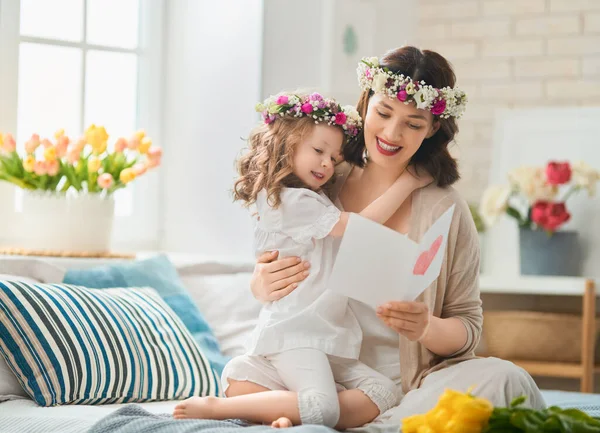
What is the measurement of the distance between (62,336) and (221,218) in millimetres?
1390

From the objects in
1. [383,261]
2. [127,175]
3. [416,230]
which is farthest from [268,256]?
[127,175]

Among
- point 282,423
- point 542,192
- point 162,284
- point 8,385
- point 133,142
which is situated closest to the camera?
point 282,423

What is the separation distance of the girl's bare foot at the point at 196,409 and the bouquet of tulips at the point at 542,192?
93.5 inches

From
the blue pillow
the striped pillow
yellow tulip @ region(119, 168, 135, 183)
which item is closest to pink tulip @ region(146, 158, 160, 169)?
yellow tulip @ region(119, 168, 135, 183)

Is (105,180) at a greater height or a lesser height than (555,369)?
greater

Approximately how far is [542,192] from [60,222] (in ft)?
6.82

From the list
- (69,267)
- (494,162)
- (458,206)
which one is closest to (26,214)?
(69,267)

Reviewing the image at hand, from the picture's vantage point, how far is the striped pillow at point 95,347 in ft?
6.74

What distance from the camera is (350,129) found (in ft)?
6.62

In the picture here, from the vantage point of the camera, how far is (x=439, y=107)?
1.88 meters

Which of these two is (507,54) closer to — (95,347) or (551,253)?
(551,253)

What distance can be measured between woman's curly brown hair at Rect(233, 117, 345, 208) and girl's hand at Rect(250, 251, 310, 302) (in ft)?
0.43

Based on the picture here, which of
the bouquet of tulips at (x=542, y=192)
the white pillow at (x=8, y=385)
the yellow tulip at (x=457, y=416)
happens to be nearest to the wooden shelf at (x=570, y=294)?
the bouquet of tulips at (x=542, y=192)

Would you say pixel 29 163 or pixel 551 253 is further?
pixel 551 253
